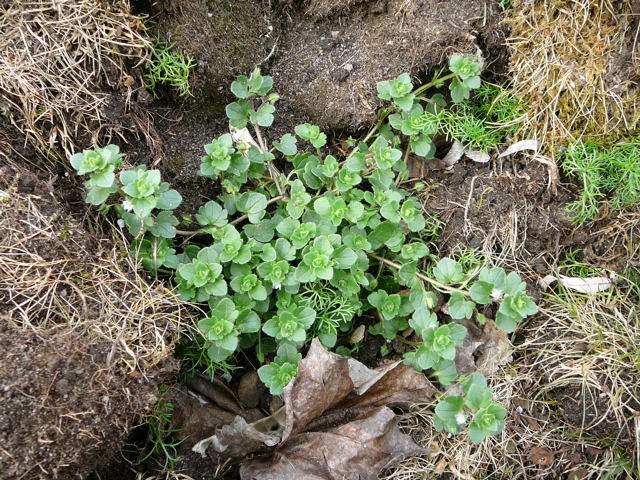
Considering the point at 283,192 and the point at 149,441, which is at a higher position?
the point at 283,192

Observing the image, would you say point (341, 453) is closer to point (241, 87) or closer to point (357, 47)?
point (241, 87)

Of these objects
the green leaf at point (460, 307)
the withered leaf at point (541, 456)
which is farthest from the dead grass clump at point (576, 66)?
the withered leaf at point (541, 456)

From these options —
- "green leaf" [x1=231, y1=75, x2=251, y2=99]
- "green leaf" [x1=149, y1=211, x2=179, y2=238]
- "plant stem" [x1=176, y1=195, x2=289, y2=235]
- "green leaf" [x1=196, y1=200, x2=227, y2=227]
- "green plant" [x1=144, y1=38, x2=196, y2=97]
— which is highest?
"green plant" [x1=144, y1=38, x2=196, y2=97]

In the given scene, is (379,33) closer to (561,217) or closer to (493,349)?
(561,217)

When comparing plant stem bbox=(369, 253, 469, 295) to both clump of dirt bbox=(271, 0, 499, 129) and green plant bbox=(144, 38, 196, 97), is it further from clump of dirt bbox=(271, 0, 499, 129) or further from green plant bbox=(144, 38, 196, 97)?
green plant bbox=(144, 38, 196, 97)

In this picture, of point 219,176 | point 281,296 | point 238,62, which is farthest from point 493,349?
point 238,62

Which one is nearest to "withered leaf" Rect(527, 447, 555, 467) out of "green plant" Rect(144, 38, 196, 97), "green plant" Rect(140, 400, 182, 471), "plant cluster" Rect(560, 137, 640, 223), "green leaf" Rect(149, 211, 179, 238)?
"plant cluster" Rect(560, 137, 640, 223)

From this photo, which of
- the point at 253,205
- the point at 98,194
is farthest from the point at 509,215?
the point at 98,194
